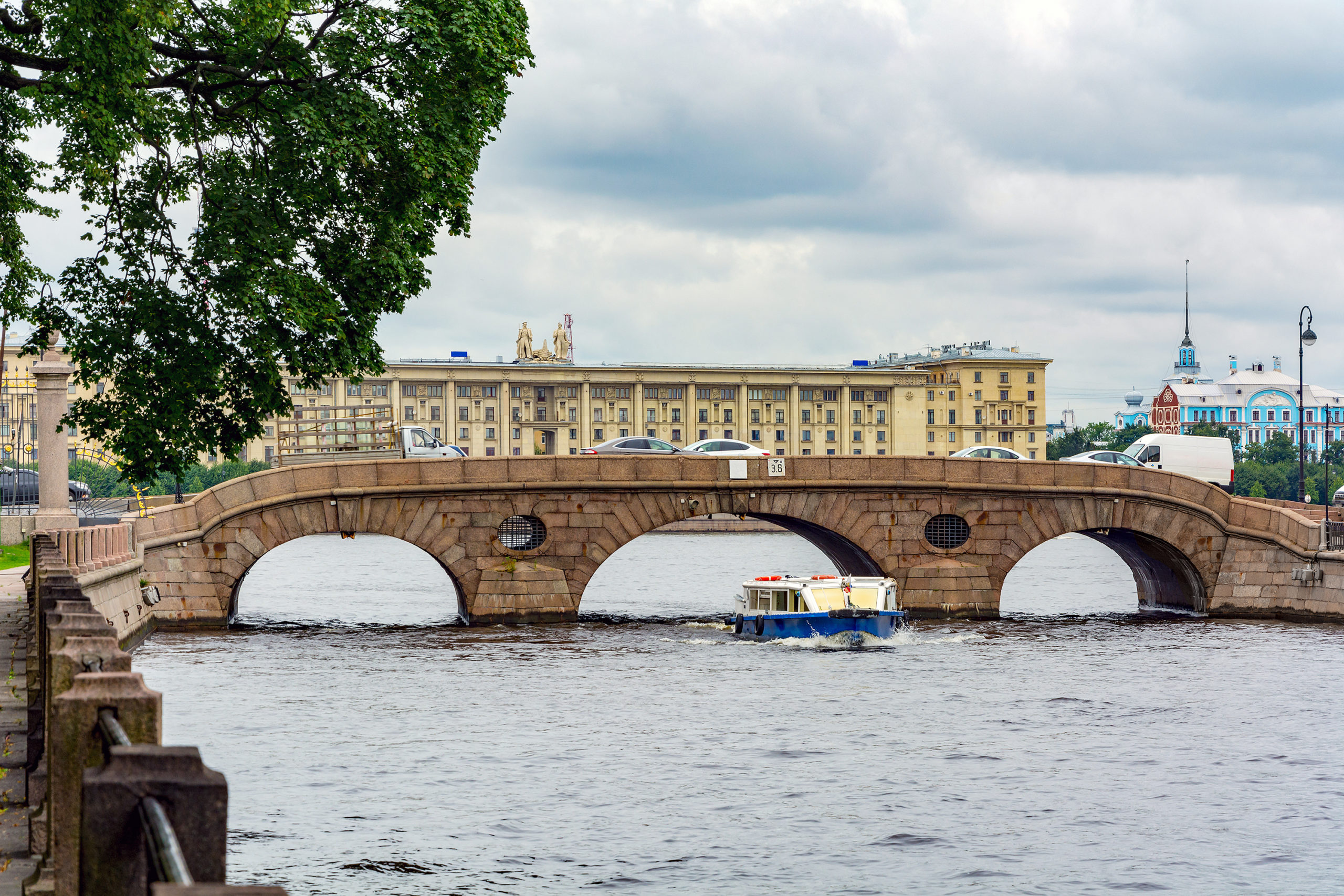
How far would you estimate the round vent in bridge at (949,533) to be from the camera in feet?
140

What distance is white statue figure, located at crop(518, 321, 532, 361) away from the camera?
493 ft

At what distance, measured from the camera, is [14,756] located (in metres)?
12.4

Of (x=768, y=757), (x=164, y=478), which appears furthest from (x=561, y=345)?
(x=768, y=757)

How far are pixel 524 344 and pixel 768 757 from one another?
130 metres

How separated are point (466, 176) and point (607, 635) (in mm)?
18751

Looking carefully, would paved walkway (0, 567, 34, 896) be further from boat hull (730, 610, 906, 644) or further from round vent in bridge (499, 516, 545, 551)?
boat hull (730, 610, 906, 644)

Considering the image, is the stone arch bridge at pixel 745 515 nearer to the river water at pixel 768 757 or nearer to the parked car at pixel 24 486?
the river water at pixel 768 757

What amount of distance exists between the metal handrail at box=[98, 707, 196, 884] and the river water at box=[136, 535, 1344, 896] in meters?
12.1

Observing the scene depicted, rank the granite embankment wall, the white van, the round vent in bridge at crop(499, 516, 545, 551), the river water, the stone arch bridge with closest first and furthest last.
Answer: the granite embankment wall < the river water < the stone arch bridge < the round vent in bridge at crop(499, 516, 545, 551) < the white van

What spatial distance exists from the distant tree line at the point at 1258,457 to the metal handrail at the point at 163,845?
381 feet

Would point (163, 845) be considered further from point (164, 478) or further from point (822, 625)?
point (164, 478)

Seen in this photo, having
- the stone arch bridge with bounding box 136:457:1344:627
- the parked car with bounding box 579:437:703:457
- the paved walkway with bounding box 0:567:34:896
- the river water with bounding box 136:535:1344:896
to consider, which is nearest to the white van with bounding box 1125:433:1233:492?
the stone arch bridge with bounding box 136:457:1344:627

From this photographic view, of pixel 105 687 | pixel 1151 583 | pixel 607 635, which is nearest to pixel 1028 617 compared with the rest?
pixel 1151 583

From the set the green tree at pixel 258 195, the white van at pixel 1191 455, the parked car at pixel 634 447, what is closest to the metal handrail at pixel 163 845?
the green tree at pixel 258 195
